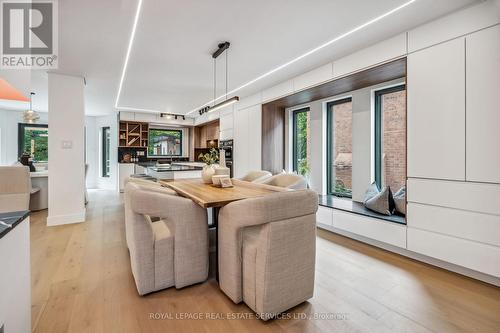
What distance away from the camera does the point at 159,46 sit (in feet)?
9.51

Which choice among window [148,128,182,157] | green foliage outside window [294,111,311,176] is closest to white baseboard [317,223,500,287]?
green foliage outside window [294,111,311,176]

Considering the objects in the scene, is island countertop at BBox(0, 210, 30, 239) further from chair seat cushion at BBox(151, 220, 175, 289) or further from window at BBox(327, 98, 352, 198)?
window at BBox(327, 98, 352, 198)

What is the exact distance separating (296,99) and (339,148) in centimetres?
121

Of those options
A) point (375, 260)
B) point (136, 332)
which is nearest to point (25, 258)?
point (136, 332)

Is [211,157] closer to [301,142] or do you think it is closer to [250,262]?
[301,142]

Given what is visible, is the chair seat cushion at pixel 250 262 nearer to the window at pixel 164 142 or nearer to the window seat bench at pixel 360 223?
the window seat bench at pixel 360 223

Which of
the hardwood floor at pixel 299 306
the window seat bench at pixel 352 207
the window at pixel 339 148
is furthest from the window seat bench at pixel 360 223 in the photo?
the window at pixel 339 148

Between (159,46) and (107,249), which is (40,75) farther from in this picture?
(107,249)

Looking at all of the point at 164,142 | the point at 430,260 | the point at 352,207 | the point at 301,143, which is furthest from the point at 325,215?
the point at 164,142

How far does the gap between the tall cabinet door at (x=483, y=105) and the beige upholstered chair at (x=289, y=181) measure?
160cm

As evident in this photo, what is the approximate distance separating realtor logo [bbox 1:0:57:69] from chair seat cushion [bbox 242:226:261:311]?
2161 mm

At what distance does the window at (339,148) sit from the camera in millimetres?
3998

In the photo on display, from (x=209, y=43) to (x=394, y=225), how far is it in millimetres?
3075

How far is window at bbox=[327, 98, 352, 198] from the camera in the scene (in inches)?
157
